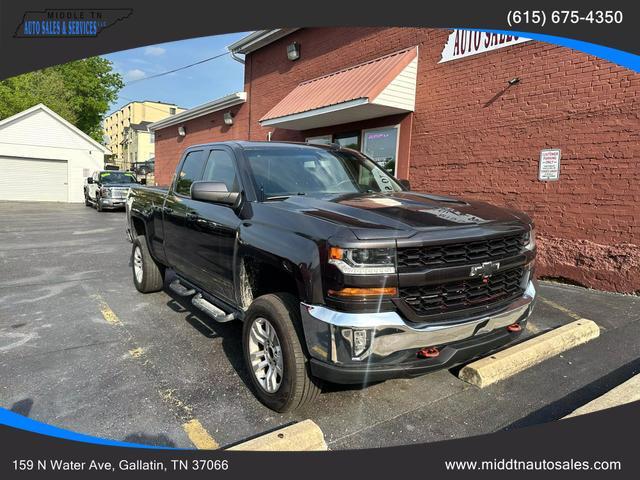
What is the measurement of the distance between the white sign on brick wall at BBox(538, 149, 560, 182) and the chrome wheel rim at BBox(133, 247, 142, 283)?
618 cm

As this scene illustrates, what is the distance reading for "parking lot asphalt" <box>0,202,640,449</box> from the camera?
2902 millimetres

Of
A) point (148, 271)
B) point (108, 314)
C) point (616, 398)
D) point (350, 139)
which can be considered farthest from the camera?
point (350, 139)

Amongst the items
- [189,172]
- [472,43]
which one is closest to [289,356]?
[189,172]

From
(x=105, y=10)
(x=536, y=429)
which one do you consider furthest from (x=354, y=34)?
(x=536, y=429)

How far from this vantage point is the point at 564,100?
6.48m

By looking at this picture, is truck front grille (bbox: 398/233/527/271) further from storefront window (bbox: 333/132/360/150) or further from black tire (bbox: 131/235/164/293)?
storefront window (bbox: 333/132/360/150)

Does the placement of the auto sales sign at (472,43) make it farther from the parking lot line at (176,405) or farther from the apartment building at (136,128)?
the apartment building at (136,128)

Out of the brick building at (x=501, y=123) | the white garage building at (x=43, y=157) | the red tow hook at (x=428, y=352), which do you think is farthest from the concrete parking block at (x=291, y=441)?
the white garage building at (x=43, y=157)

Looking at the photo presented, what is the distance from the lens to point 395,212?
2.91 m

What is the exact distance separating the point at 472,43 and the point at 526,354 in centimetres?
600

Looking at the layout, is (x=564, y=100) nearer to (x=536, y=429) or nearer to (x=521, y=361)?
(x=521, y=361)

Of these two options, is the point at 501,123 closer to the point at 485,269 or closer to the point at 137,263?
the point at 485,269

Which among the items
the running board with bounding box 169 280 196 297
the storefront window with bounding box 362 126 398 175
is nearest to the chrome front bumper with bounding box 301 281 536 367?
the running board with bounding box 169 280 196 297

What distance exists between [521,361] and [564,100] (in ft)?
15.2
